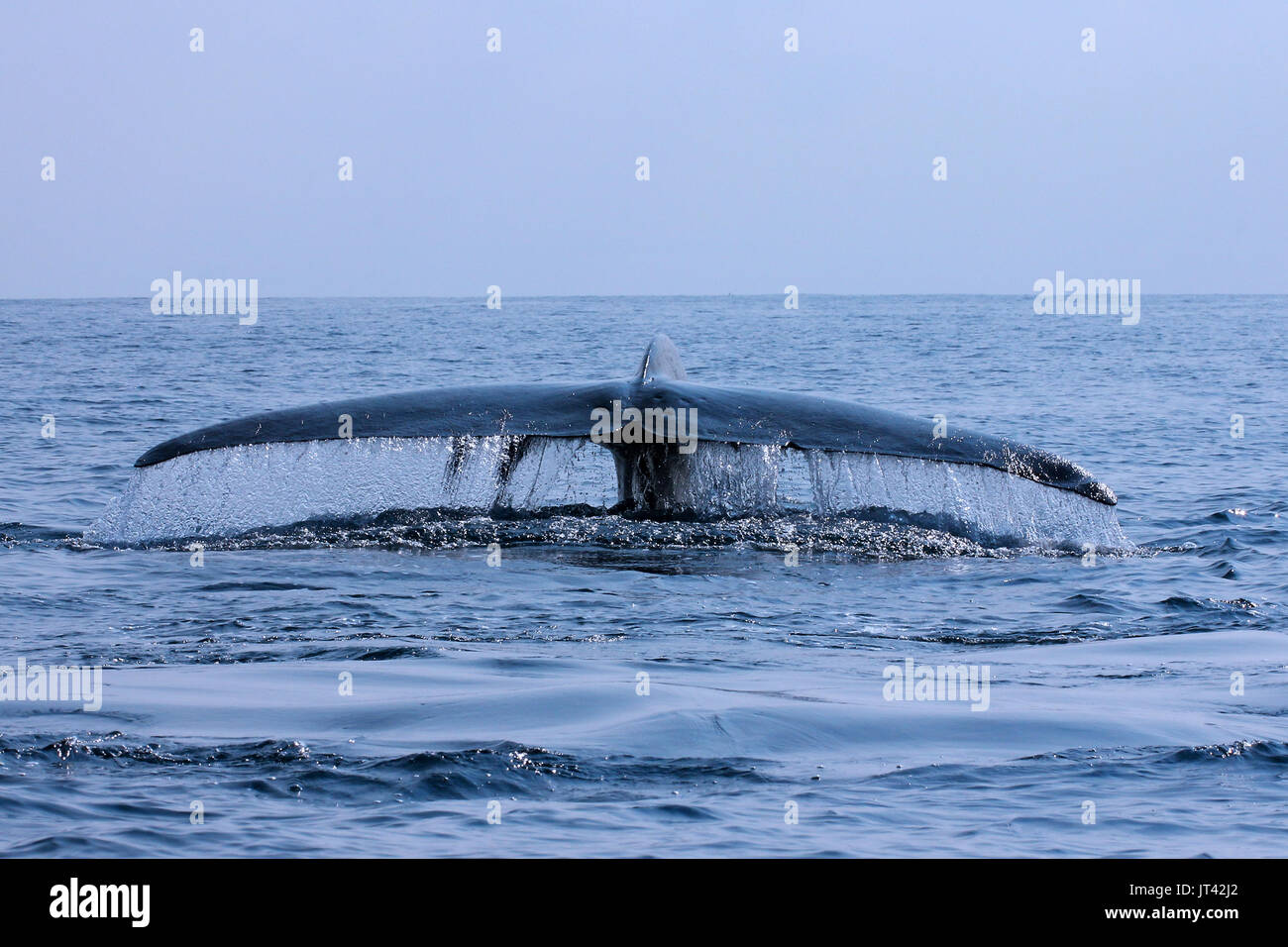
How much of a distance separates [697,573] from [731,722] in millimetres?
3844

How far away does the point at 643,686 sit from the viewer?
640cm

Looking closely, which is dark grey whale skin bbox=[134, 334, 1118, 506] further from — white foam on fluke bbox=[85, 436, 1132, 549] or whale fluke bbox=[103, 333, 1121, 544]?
white foam on fluke bbox=[85, 436, 1132, 549]

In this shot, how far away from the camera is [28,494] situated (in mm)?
15023

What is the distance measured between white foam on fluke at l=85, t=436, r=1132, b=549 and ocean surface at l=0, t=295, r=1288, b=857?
1.08ft

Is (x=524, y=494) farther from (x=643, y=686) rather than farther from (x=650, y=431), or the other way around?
(x=643, y=686)

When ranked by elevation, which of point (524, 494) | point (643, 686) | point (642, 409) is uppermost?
point (642, 409)

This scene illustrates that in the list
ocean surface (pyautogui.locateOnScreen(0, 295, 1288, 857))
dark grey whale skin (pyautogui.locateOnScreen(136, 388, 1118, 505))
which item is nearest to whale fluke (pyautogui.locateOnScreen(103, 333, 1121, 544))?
dark grey whale skin (pyautogui.locateOnScreen(136, 388, 1118, 505))

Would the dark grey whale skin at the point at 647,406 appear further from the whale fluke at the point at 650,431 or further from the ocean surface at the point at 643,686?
the ocean surface at the point at 643,686

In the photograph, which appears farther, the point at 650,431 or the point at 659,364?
the point at 659,364

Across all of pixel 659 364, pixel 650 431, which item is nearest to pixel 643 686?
pixel 650 431

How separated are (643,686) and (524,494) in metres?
7.24

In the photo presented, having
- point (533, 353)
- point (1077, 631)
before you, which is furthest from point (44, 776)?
point (533, 353)
